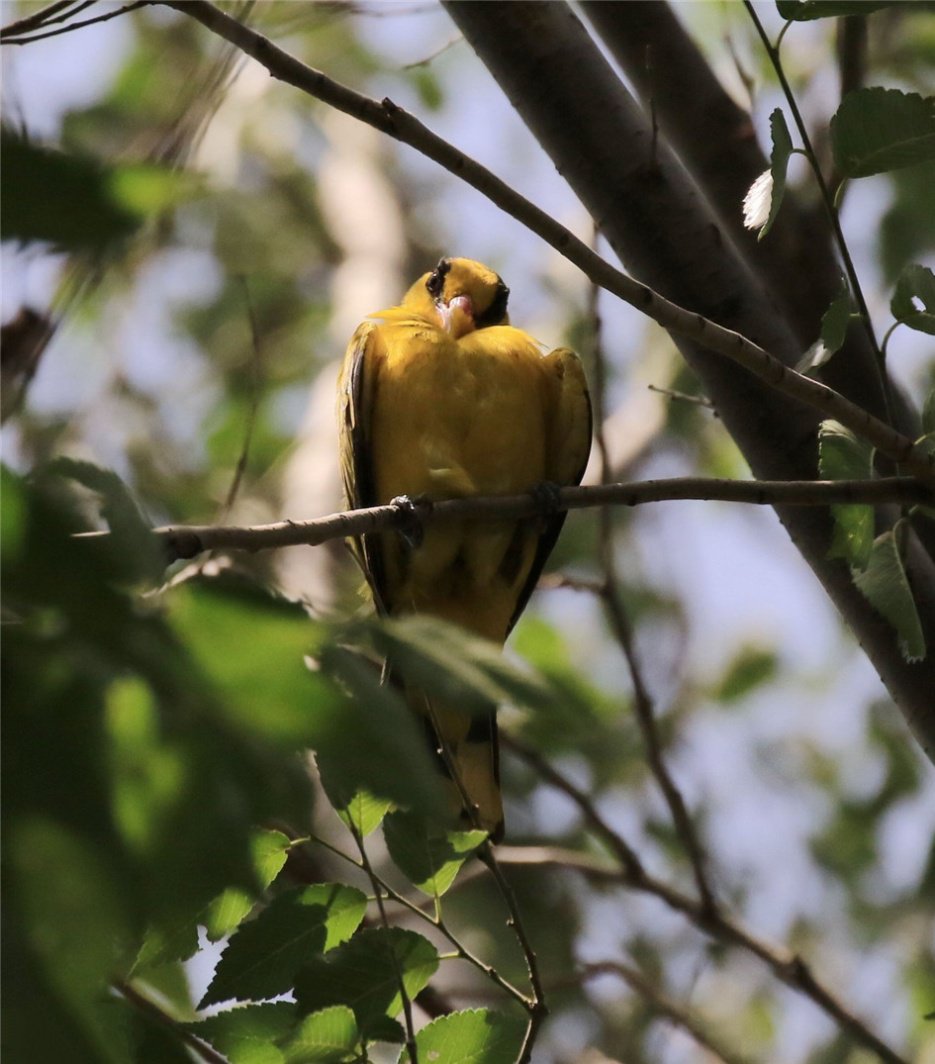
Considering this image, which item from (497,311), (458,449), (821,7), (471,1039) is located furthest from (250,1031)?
(497,311)


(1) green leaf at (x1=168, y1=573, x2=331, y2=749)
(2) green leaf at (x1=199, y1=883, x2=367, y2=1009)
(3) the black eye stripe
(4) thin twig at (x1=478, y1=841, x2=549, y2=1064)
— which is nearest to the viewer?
(1) green leaf at (x1=168, y1=573, x2=331, y2=749)

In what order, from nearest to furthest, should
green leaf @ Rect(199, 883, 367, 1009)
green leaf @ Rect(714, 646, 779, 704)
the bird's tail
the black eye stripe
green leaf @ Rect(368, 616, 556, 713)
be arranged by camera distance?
green leaf @ Rect(368, 616, 556, 713)
green leaf @ Rect(199, 883, 367, 1009)
the bird's tail
the black eye stripe
green leaf @ Rect(714, 646, 779, 704)

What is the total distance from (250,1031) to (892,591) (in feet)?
4.13

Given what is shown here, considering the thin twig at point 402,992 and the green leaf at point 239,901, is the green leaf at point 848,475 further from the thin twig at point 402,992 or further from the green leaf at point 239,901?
the green leaf at point 239,901

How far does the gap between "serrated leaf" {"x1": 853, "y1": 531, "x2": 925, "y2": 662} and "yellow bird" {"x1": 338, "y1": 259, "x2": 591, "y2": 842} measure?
4.69ft

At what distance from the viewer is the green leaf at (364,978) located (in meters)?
1.81

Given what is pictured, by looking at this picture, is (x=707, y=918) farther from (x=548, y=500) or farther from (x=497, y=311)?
(x=497, y=311)

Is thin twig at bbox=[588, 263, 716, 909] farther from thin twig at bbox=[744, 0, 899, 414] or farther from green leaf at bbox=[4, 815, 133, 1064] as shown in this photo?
green leaf at bbox=[4, 815, 133, 1064]

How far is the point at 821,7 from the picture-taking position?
6.72 feet

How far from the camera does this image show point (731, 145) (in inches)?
131

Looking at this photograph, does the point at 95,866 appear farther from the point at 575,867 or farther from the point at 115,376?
the point at 115,376

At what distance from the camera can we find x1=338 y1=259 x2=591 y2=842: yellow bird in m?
3.77

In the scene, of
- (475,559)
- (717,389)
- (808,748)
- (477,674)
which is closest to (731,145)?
(717,389)

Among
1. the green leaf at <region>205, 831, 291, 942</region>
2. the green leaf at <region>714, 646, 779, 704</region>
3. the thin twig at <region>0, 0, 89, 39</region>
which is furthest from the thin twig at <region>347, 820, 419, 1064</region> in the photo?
the green leaf at <region>714, 646, 779, 704</region>
